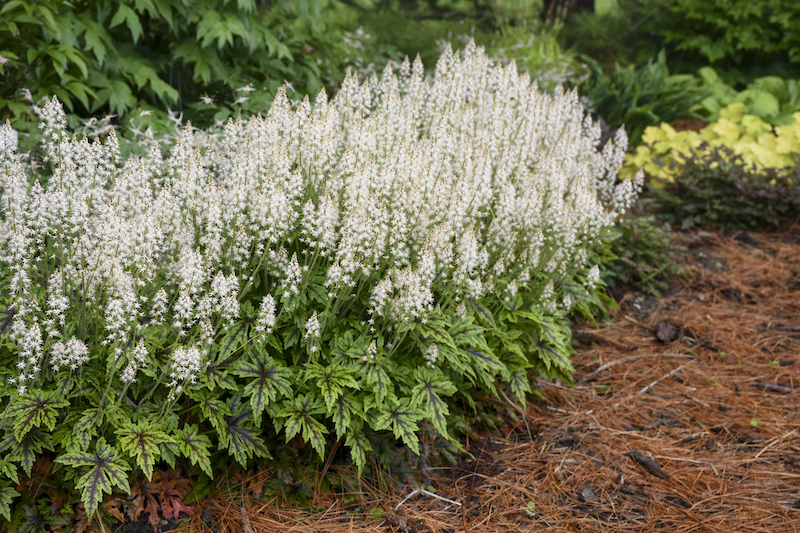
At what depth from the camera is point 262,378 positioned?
9.50 feet

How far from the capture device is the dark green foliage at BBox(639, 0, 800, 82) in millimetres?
9570

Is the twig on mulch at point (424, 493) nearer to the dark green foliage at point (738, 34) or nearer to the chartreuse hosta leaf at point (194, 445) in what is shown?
the chartreuse hosta leaf at point (194, 445)

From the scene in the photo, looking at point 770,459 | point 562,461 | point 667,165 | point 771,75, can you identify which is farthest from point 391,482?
point 771,75

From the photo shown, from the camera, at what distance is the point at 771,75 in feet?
32.8

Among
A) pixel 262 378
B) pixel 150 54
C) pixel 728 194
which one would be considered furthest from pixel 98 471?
pixel 728 194

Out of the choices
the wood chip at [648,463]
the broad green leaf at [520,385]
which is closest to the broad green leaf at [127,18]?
the broad green leaf at [520,385]

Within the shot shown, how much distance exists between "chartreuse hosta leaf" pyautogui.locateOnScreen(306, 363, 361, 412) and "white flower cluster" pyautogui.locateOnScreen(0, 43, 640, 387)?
274 millimetres

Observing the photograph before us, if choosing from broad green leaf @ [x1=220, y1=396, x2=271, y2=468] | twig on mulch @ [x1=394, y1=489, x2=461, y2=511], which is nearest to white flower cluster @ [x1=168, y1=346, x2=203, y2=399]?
broad green leaf @ [x1=220, y1=396, x2=271, y2=468]

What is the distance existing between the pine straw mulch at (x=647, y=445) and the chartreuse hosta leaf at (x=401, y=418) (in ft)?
1.47

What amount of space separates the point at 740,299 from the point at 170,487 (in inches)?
194

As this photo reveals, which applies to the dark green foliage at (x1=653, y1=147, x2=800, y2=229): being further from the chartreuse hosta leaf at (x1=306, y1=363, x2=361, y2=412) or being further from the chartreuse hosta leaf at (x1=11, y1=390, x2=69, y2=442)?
the chartreuse hosta leaf at (x1=11, y1=390, x2=69, y2=442)

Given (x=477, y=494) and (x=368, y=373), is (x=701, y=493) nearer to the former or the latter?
(x=477, y=494)

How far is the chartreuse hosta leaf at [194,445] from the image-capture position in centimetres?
272

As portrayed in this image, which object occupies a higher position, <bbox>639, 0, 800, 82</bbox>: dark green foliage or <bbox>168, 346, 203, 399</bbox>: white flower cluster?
<bbox>639, 0, 800, 82</bbox>: dark green foliage
